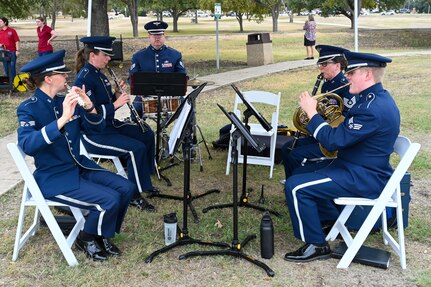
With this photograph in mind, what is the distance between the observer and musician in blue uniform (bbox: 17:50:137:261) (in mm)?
4094

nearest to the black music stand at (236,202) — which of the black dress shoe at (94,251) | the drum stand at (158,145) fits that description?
the black dress shoe at (94,251)

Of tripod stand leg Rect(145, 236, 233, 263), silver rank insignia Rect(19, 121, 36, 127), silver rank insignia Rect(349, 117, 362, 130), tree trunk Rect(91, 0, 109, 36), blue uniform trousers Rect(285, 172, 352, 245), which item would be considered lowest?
tripod stand leg Rect(145, 236, 233, 263)

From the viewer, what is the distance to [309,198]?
4.28 metres

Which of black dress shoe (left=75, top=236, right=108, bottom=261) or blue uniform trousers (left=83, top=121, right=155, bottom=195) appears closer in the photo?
black dress shoe (left=75, top=236, right=108, bottom=261)

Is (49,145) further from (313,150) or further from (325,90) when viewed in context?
(325,90)

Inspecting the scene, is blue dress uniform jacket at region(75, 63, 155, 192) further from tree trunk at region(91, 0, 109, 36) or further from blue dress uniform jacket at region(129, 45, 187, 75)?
tree trunk at region(91, 0, 109, 36)

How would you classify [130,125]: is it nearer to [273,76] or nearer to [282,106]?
[282,106]

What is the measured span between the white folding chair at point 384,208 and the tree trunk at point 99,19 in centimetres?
1547

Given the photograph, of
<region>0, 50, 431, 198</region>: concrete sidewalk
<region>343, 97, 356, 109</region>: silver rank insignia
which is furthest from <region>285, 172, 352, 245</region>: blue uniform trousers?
<region>0, 50, 431, 198</region>: concrete sidewalk

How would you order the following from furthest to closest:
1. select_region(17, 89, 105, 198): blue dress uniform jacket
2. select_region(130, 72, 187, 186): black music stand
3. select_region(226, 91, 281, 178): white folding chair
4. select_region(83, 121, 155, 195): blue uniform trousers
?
select_region(226, 91, 281, 178): white folding chair
select_region(130, 72, 187, 186): black music stand
select_region(83, 121, 155, 195): blue uniform trousers
select_region(17, 89, 105, 198): blue dress uniform jacket

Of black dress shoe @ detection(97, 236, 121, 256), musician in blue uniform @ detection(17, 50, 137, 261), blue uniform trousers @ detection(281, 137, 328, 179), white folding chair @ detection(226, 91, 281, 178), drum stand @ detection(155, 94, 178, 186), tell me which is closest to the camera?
musician in blue uniform @ detection(17, 50, 137, 261)

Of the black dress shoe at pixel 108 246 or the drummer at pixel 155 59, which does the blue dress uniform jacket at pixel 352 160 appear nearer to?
the black dress shoe at pixel 108 246

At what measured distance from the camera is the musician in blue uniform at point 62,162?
4.09 meters

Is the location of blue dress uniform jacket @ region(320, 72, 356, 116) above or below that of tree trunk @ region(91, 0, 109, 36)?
below
